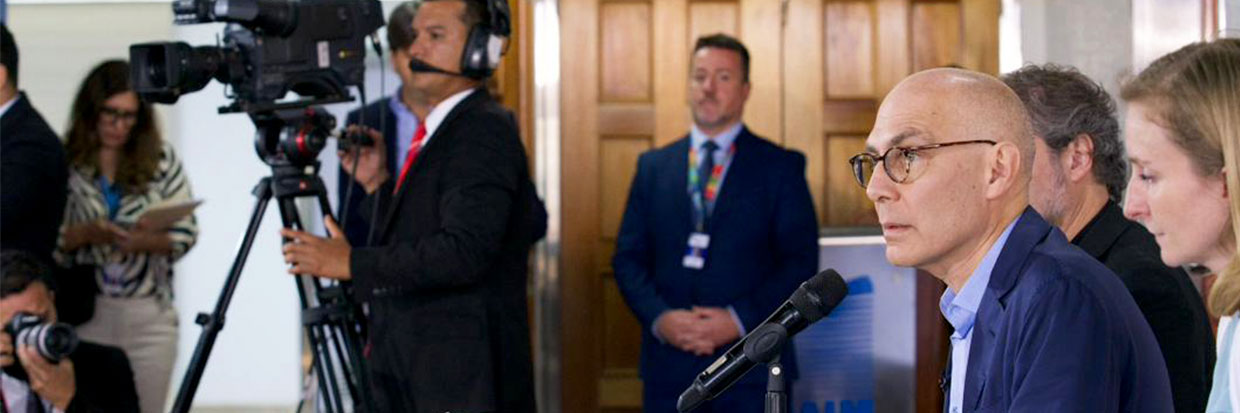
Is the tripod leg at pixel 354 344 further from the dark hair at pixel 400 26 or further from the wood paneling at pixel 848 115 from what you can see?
the wood paneling at pixel 848 115

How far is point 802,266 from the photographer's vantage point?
4.57 m

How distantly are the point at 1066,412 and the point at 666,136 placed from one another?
4076mm

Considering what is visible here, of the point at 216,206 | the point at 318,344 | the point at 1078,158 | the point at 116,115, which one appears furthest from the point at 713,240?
the point at 1078,158

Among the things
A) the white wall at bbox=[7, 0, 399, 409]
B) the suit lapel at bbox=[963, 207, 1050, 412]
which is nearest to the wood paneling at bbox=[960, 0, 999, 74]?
the white wall at bbox=[7, 0, 399, 409]

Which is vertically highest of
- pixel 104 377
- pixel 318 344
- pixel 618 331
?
pixel 318 344

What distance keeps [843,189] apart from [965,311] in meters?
3.81

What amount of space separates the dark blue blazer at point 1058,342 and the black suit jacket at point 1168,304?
58 cm

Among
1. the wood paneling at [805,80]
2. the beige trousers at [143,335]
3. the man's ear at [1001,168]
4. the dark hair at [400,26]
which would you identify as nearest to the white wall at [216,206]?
the beige trousers at [143,335]

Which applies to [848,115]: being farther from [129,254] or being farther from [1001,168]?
[1001,168]

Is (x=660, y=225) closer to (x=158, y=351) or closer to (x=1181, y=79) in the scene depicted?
(x=158, y=351)

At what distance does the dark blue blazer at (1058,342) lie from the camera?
70.1 inches

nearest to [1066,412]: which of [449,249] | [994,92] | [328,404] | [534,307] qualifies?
[994,92]

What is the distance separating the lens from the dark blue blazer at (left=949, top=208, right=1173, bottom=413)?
1.78 metres

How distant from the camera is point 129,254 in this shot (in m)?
4.57
